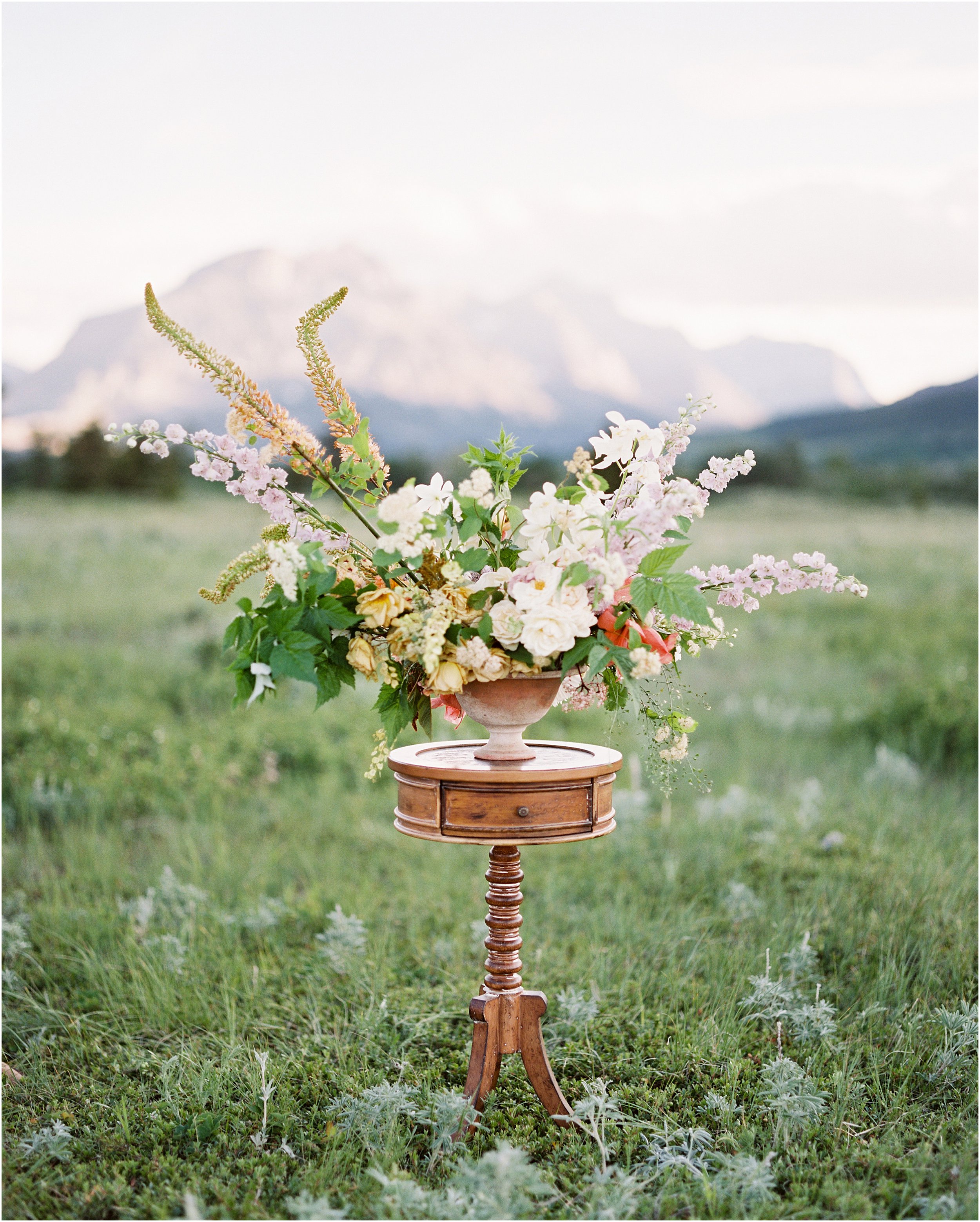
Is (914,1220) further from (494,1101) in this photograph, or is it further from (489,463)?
(489,463)

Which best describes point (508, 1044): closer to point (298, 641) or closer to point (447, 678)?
point (447, 678)

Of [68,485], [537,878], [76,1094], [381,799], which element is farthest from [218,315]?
[76,1094]

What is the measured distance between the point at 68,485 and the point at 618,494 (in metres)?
15.7

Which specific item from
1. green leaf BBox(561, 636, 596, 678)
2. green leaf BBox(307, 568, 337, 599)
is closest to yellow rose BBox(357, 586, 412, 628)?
green leaf BBox(307, 568, 337, 599)

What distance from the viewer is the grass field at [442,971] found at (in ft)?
9.77

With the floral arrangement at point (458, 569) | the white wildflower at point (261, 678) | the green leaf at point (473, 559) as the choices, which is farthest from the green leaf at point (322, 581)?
the green leaf at point (473, 559)

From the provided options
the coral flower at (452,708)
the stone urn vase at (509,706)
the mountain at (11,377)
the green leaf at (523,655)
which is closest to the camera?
the green leaf at (523,655)

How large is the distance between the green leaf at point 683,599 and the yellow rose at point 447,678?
1.85 feet

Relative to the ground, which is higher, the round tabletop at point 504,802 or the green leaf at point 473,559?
the green leaf at point 473,559

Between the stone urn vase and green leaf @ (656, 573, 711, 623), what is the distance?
0.41 metres

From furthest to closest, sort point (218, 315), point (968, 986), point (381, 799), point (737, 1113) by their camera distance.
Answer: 1. point (218, 315)
2. point (381, 799)
3. point (968, 986)
4. point (737, 1113)

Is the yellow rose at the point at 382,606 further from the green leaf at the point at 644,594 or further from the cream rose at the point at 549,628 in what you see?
the green leaf at the point at 644,594

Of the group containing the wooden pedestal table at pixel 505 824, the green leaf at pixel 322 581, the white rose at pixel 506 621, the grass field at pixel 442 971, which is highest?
the green leaf at pixel 322 581

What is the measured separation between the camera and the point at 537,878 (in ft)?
18.4
